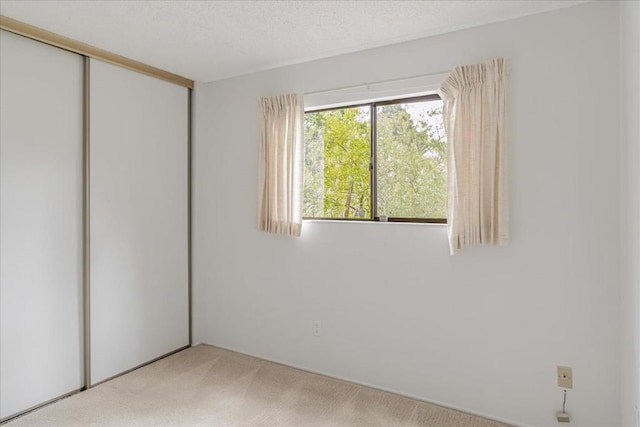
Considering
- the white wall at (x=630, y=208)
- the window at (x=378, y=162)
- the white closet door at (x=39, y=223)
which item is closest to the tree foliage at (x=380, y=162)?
the window at (x=378, y=162)

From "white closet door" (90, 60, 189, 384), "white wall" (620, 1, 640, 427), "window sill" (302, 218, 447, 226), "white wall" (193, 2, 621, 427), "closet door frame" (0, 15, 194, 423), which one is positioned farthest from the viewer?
"white closet door" (90, 60, 189, 384)

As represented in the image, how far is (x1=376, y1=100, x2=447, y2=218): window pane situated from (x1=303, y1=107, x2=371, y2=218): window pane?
123 mm

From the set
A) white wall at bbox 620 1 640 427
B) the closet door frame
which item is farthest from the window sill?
the closet door frame

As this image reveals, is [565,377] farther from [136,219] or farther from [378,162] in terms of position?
[136,219]

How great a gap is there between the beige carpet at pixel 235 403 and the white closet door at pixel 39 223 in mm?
264

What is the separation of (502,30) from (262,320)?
8.83ft

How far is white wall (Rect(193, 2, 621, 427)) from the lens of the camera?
7.05ft

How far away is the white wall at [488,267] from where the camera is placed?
7.05ft

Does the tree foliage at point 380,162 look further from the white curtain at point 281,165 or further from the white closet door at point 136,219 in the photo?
the white closet door at point 136,219

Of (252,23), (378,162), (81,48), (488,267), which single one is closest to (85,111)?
(81,48)

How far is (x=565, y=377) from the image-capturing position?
223 cm

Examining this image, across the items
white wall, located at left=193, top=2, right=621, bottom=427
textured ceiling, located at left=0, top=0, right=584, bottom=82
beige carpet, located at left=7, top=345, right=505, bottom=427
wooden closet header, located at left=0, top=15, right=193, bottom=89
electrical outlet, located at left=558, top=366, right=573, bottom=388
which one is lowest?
beige carpet, located at left=7, top=345, right=505, bottom=427

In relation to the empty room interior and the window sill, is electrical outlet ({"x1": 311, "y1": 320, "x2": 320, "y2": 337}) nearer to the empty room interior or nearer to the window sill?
the empty room interior

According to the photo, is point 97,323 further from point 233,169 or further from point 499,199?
point 499,199
